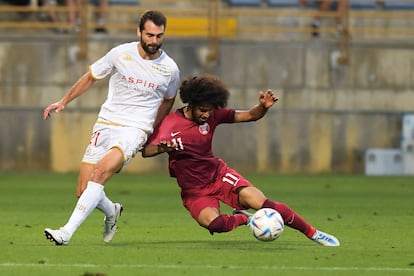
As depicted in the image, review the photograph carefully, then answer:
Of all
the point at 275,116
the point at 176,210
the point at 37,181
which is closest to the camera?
the point at 176,210

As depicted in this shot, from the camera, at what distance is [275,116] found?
2791cm

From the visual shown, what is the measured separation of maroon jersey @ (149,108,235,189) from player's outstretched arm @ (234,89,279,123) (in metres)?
0.09

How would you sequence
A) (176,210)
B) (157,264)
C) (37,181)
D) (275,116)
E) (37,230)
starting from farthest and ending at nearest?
(275,116), (37,181), (176,210), (37,230), (157,264)

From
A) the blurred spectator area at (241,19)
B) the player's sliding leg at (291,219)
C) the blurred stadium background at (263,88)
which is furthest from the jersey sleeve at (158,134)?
the blurred spectator area at (241,19)

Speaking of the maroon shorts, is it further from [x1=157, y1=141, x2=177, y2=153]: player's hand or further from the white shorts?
the white shorts

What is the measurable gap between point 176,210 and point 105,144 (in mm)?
5904

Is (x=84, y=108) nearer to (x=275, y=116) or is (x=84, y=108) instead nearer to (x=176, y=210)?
(x=275, y=116)

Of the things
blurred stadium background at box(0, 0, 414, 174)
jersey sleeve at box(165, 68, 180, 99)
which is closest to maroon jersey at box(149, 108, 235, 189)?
jersey sleeve at box(165, 68, 180, 99)

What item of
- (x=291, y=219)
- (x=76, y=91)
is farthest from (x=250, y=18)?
(x=291, y=219)

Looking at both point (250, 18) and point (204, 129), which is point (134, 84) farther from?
point (250, 18)

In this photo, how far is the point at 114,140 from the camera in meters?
12.9

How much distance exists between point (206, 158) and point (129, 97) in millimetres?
942

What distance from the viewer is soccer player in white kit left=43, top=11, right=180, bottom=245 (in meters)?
12.9

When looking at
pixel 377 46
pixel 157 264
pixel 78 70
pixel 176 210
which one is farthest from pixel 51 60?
pixel 157 264
